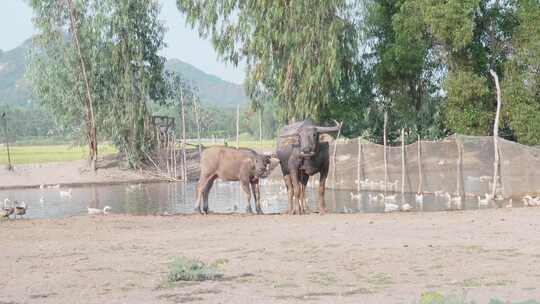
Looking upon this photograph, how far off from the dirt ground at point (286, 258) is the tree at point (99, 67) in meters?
26.4

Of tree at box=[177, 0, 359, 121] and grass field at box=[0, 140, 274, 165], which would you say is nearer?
tree at box=[177, 0, 359, 121]

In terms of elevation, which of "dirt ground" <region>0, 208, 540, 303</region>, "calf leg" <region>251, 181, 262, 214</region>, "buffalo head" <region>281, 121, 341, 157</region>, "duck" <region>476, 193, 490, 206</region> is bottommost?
"dirt ground" <region>0, 208, 540, 303</region>

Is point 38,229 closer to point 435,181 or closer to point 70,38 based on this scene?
point 435,181

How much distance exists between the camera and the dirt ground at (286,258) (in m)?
8.62

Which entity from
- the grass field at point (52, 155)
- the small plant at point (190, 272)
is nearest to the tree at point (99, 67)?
the grass field at point (52, 155)

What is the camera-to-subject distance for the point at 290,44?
31750mm

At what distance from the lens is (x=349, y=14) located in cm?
3328

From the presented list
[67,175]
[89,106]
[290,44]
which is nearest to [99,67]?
[89,106]

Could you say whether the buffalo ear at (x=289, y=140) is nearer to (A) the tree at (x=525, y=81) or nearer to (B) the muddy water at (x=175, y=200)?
(B) the muddy water at (x=175, y=200)

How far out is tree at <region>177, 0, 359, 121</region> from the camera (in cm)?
3145

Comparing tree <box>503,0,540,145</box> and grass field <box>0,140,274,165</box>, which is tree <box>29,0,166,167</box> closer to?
grass field <box>0,140,274,165</box>

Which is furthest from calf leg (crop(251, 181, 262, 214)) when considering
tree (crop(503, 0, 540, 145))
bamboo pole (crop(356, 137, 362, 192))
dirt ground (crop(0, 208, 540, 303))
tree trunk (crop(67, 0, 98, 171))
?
tree trunk (crop(67, 0, 98, 171))

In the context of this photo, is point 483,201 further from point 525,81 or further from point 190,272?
point 190,272

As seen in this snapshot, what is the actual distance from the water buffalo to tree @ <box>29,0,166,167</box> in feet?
76.0
